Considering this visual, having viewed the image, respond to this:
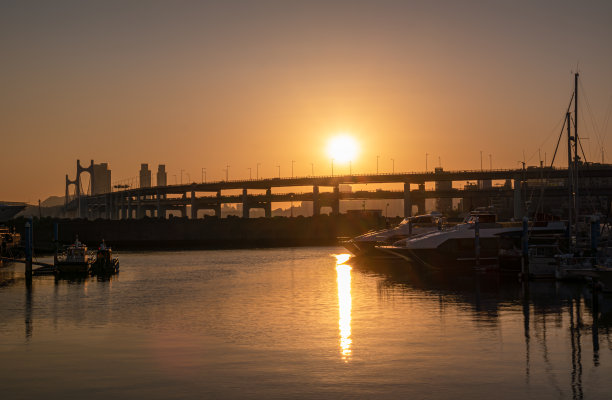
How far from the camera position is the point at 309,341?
2845 centimetres

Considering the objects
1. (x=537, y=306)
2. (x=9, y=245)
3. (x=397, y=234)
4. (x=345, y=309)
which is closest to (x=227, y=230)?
(x=9, y=245)

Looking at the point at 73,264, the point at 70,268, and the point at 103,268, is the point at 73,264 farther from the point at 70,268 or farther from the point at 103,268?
the point at 103,268

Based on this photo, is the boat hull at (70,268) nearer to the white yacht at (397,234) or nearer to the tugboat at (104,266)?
the tugboat at (104,266)

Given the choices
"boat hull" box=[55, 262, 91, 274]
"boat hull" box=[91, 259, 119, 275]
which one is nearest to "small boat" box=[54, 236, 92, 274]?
"boat hull" box=[55, 262, 91, 274]

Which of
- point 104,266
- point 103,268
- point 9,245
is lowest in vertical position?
point 103,268

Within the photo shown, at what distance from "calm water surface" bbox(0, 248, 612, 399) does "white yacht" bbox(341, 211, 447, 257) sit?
2100cm

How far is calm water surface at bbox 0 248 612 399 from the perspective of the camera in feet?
70.0

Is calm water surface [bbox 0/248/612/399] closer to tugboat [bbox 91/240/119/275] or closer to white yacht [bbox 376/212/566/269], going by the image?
white yacht [bbox 376/212/566/269]

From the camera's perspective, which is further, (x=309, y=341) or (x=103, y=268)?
(x=103, y=268)

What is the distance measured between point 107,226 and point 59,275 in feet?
303

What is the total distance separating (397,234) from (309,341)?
44.8 m

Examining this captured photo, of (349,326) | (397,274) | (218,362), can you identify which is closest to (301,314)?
(349,326)

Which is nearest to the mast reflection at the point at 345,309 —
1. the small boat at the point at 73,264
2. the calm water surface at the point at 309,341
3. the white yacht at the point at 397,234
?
the calm water surface at the point at 309,341

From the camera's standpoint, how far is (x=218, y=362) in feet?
81.1
